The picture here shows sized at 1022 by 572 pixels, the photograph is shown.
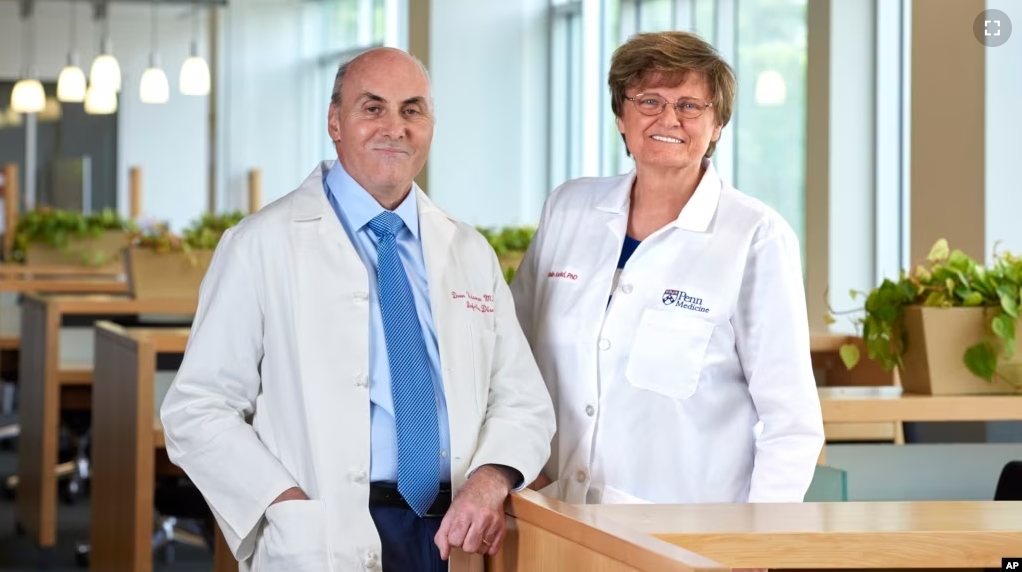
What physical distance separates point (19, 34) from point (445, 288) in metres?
14.6

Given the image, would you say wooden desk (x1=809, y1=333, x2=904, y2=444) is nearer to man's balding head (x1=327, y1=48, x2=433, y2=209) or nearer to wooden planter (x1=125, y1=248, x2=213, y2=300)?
man's balding head (x1=327, y1=48, x2=433, y2=209)

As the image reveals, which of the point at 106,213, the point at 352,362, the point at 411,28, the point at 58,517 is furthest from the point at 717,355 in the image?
the point at 106,213

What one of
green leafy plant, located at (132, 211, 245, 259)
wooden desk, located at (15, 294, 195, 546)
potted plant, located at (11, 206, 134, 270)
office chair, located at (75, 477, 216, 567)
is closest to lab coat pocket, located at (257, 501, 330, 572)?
office chair, located at (75, 477, 216, 567)

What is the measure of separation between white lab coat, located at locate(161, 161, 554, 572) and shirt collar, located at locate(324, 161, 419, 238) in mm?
35

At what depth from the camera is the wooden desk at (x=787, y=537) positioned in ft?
5.74

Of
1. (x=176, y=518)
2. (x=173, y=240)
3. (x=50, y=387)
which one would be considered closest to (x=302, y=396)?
(x=176, y=518)

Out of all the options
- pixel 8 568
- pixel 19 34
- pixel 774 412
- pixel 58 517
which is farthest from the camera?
pixel 19 34

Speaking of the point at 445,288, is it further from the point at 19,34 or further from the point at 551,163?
the point at 19,34

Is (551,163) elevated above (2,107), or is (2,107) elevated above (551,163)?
(2,107)

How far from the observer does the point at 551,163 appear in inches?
442

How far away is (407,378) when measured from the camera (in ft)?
7.66

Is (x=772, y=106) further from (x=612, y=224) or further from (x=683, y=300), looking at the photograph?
(x=683, y=300)

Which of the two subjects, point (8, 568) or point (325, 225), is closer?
point (325, 225)

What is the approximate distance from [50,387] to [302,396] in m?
4.48
